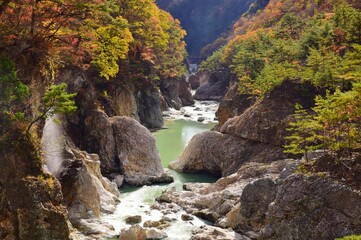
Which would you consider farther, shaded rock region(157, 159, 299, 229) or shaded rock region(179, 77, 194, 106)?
shaded rock region(179, 77, 194, 106)

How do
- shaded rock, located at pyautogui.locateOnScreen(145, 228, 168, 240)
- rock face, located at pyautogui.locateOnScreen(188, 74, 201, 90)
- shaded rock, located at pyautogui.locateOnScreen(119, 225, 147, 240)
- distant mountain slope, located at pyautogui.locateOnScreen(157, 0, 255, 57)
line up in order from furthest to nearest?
distant mountain slope, located at pyautogui.locateOnScreen(157, 0, 255, 57)
rock face, located at pyautogui.locateOnScreen(188, 74, 201, 90)
shaded rock, located at pyautogui.locateOnScreen(145, 228, 168, 240)
shaded rock, located at pyautogui.locateOnScreen(119, 225, 147, 240)

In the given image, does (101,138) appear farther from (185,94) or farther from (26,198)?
(185,94)

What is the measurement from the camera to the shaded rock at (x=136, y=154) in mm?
25516

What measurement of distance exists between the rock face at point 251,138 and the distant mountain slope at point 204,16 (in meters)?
114

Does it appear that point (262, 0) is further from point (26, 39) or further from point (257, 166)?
point (26, 39)

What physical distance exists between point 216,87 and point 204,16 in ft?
255

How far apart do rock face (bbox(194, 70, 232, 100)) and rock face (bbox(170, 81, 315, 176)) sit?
4580 cm

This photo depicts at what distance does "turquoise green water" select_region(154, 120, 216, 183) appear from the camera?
27469mm

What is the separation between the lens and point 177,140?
40.4m

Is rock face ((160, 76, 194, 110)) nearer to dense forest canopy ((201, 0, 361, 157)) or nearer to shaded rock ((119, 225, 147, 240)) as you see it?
dense forest canopy ((201, 0, 361, 157))

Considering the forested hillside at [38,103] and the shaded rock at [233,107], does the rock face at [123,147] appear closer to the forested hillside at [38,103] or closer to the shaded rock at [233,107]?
the forested hillside at [38,103]

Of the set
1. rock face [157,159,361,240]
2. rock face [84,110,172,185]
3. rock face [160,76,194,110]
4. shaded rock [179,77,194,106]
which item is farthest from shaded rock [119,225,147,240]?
shaded rock [179,77,194,106]

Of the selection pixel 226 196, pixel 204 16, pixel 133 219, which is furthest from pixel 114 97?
pixel 204 16

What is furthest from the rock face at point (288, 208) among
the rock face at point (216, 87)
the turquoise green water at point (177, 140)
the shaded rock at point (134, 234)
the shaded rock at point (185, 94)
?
the rock face at point (216, 87)
